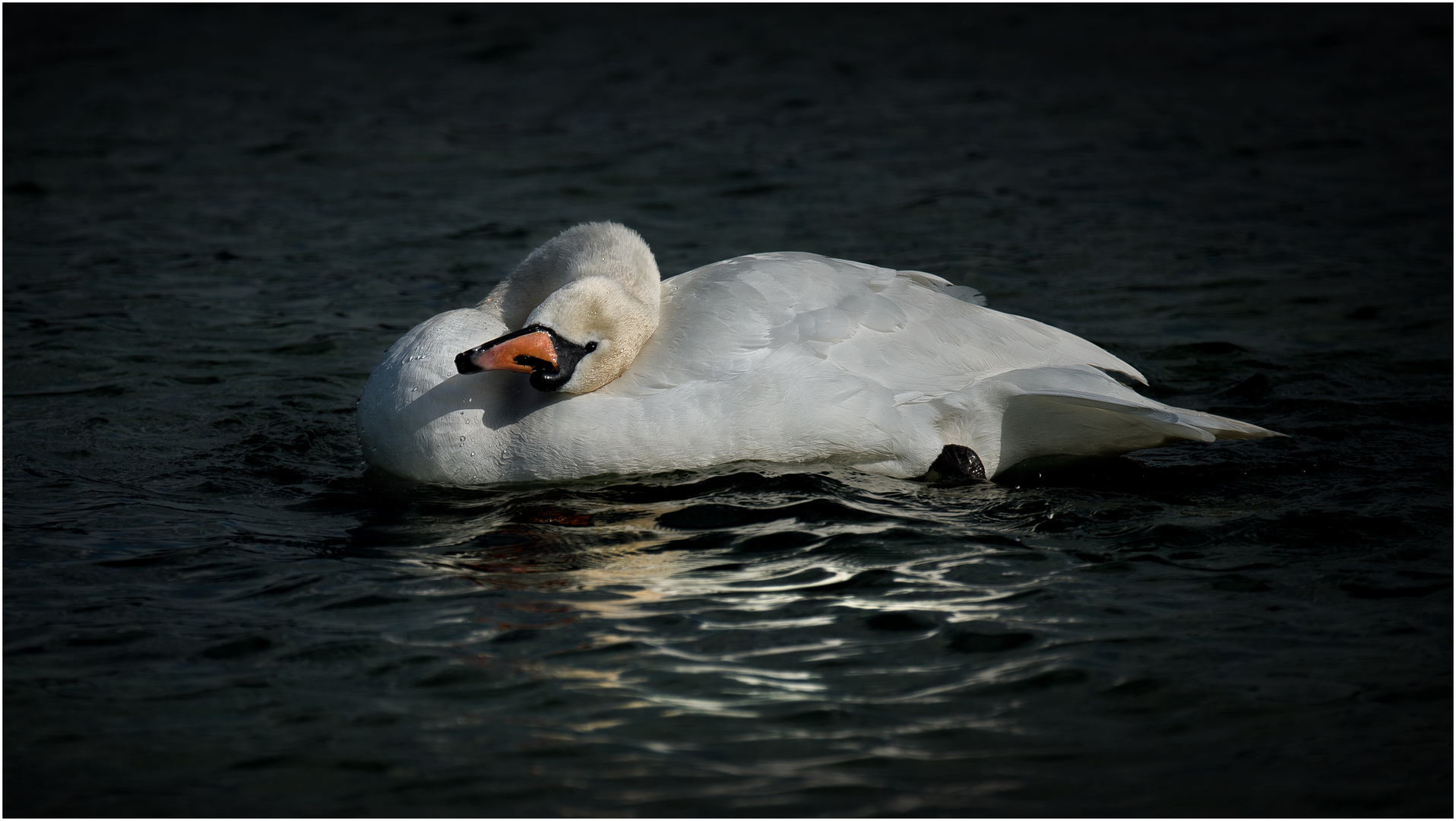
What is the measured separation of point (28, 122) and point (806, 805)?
43.6 ft

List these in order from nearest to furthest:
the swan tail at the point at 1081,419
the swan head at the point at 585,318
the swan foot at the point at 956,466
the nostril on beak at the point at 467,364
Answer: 1. the nostril on beak at the point at 467,364
2. the swan head at the point at 585,318
3. the swan tail at the point at 1081,419
4. the swan foot at the point at 956,466

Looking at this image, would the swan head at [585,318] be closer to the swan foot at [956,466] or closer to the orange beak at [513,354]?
the orange beak at [513,354]

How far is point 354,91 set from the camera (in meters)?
15.4

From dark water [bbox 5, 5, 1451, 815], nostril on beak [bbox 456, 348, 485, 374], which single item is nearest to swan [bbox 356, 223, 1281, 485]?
nostril on beak [bbox 456, 348, 485, 374]

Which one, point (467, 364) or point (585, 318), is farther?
point (585, 318)

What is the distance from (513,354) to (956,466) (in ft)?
6.68

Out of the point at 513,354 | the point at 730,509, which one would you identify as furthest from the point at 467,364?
the point at 730,509

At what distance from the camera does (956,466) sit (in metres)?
6.31

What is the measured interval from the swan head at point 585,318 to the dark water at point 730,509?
551 mm

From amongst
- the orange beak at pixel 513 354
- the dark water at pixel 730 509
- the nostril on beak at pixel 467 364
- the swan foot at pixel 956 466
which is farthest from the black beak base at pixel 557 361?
the swan foot at pixel 956 466

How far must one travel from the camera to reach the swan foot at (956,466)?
20.7 feet

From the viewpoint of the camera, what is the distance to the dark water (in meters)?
4.01

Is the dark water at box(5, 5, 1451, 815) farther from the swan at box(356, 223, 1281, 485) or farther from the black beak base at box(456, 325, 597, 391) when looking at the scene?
the black beak base at box(456, 325, 597, 391)

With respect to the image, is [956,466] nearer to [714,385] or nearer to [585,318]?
[714,385]
